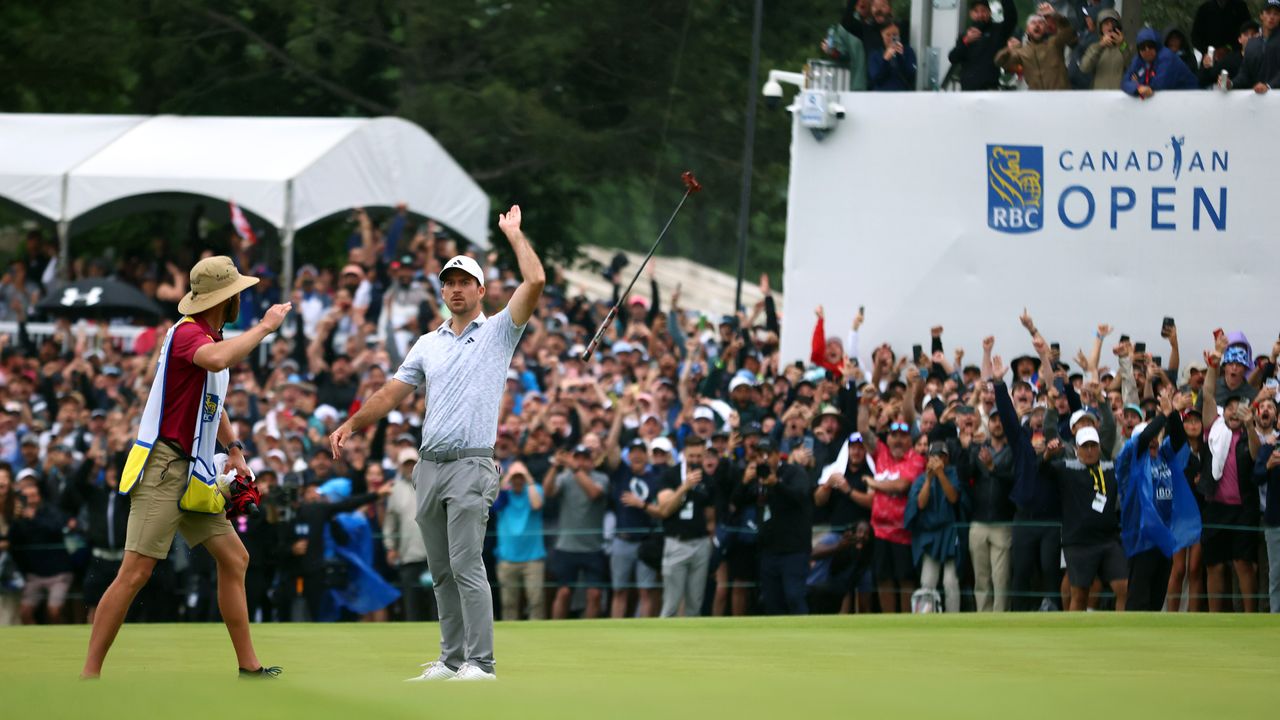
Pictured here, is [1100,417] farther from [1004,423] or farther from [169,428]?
[169,428]

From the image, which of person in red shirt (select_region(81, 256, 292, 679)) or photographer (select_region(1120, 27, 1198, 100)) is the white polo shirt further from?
photographer (select_region(1120, 27, 1198, 100))

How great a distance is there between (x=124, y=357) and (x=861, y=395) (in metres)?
10.1

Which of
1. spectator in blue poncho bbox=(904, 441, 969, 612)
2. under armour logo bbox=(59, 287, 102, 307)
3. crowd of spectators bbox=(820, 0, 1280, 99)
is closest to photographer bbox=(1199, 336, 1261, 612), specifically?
spectator in blue poncho bbox=(904, 441, 969, 612)

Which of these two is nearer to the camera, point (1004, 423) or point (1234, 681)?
point (1234, 681)

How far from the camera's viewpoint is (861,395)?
1711 centimetres

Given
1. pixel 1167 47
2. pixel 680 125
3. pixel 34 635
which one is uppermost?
pixel 680 125

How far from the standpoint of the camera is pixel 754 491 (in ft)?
51.6

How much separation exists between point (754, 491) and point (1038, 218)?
5996mm

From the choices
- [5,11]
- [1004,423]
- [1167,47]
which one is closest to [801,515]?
[1004,423]

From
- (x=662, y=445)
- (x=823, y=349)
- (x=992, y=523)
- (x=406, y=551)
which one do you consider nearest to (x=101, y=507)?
(x=406, y=551)

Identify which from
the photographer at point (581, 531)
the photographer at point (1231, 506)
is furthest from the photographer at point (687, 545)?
the photographer at point (1231, 506)

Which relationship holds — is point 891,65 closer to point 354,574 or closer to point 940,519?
point 940,519

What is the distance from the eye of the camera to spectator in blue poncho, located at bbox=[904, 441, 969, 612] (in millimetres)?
15102

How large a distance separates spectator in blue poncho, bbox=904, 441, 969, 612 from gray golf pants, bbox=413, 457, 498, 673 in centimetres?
714
